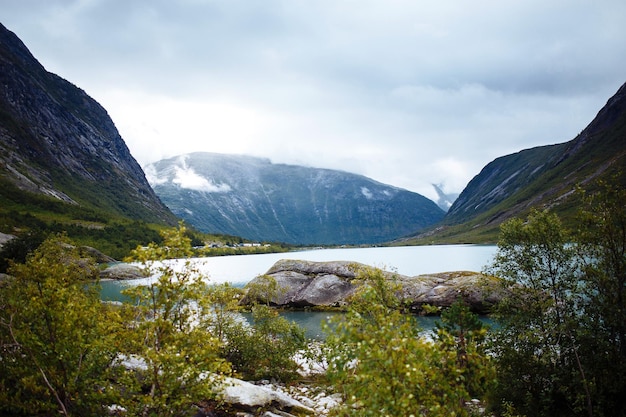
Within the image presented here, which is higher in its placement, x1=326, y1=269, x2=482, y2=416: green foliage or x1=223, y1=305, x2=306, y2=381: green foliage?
x1=326, y1=269, x2=482, y2=416: green foliage

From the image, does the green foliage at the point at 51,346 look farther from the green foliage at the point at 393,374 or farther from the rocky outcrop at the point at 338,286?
the rocky outcrop at the point at 338,286

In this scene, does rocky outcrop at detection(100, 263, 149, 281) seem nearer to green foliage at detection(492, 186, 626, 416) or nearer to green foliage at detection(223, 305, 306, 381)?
green foliage at detection(223, 305, 306, 381)

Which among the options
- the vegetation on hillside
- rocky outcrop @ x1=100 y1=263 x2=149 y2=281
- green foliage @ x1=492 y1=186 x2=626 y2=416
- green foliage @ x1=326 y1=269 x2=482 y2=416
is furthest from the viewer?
rocky outcrop @ x1=100 y1=263 x2=149 y2=281

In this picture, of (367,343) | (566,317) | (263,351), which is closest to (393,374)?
(367,343)

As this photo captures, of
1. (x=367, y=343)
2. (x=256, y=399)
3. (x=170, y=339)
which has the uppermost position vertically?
(x=367, y=343)

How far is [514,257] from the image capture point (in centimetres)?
2225

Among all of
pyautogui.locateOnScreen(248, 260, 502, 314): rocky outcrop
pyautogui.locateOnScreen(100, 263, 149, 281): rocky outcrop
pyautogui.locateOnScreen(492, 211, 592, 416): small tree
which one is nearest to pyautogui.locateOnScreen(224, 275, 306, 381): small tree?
pyautogui.locateOnScreen(492, 211, 592, 416): small tree

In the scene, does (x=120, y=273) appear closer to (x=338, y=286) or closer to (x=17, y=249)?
(x=17, y=249)

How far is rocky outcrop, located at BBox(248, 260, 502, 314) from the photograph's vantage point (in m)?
58.7

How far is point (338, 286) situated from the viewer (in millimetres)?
67375

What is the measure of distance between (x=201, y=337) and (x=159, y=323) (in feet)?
4.27

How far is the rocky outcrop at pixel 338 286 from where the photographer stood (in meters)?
58.7

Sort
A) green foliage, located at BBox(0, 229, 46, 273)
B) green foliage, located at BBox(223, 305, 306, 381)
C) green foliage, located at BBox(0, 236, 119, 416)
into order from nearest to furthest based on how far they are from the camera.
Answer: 1. green foliage, located at BBox(0, 236, 119, 416)
2. green foliage, located at BBox(223, 305, 306, 381)
3. green foliage, located at BBox(0, 229, 46, 273)

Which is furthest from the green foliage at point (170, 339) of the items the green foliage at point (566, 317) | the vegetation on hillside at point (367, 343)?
the green foliage at point (566, 317)
